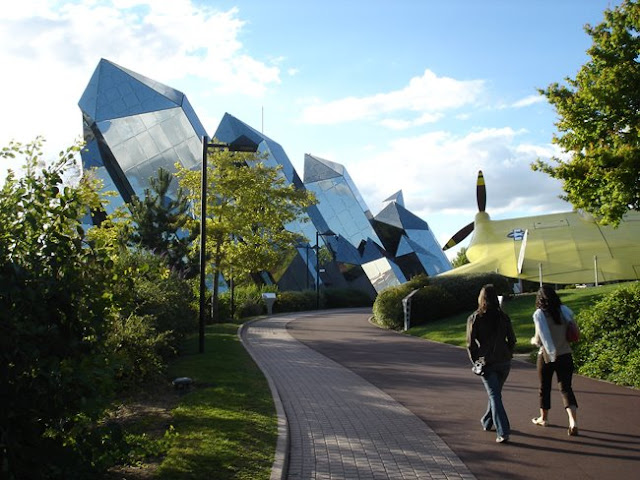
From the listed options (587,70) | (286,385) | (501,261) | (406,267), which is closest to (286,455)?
(286,385)

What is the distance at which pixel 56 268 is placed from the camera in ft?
14.4

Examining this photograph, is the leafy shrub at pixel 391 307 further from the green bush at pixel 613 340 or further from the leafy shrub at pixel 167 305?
the green bush at pixel 613 340

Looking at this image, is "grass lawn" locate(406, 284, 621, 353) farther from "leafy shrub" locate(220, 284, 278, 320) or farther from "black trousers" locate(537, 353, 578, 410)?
"leafy shrub" locate(220, 284, 278, 320)

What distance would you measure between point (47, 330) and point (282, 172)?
→ 1787 inches

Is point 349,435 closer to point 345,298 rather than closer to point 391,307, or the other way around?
point 391,307

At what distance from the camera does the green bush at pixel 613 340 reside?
1045 cm

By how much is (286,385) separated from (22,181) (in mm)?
6734

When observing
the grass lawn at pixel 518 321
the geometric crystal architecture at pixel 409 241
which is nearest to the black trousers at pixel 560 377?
the grass lawn at pixel 518 321

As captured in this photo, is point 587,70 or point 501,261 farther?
point 501,261

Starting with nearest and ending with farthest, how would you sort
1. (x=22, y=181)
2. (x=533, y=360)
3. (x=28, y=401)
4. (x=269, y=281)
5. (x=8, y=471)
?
(x=8, y=471)
(x=28, y=401)
(x=22, y=181)
(x=533, y=360)
(x=269, y=281)

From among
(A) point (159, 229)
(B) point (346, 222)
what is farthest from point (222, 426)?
(B) point (346, 222)

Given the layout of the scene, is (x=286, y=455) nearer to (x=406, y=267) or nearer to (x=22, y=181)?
(x=22, y=181)

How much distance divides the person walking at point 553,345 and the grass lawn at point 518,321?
345 inches

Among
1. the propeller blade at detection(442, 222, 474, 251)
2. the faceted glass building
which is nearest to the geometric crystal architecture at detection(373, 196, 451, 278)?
the faceted glass building
